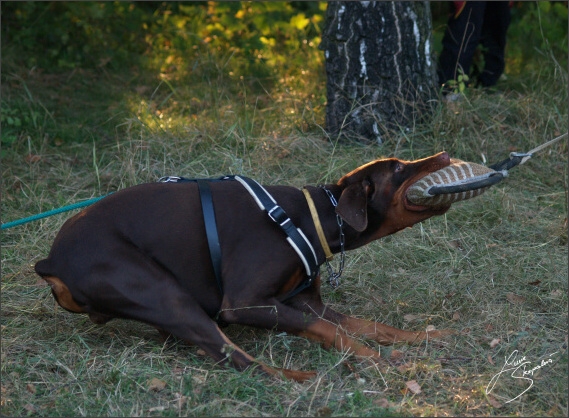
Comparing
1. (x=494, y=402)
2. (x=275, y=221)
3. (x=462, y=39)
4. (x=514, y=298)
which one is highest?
(x=462, y=39)

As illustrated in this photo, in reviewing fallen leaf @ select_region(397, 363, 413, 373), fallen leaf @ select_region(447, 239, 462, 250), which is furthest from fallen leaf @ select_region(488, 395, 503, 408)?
fallen leaf @ select_region(447, 239, 462, 250)

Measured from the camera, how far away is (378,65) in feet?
21.3

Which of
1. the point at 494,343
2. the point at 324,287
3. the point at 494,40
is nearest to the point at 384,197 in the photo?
the point at 494,343

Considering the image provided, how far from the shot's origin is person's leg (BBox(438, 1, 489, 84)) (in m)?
7.07

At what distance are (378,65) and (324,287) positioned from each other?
94.0 inches

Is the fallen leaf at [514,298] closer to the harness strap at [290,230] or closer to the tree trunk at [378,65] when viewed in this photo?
the harness strap at [290,230]

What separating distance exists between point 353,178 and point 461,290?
1099 mm

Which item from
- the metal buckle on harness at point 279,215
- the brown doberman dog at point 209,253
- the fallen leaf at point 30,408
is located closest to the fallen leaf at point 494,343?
the brown doberman dog at point 209,253

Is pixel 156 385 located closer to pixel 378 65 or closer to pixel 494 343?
pixel 494 343

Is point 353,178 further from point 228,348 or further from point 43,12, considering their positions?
point 43,12

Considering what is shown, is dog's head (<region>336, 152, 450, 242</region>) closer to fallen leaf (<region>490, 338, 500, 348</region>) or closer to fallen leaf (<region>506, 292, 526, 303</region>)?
fallen leaf (<region>490, 338, 500, 348</region>)

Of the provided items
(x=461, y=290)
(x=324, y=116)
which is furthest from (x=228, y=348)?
(x=324, y=116)

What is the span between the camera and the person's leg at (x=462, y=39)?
23.2ft

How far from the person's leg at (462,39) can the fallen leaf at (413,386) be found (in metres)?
4.01
